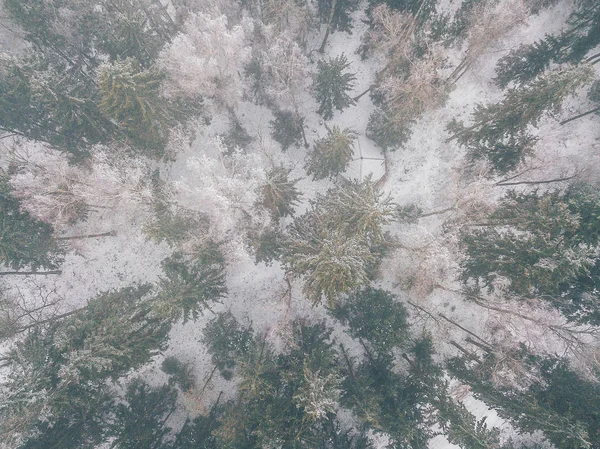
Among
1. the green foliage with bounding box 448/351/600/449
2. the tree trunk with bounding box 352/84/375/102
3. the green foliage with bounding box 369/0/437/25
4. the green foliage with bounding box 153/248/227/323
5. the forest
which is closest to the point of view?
the green foliage with bounding box 448/351/600/449

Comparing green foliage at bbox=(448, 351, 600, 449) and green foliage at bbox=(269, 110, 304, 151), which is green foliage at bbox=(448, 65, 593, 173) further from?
green foliage at bbox=(448, 351, 600, 449)

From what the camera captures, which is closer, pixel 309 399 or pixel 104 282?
pixel 309 399

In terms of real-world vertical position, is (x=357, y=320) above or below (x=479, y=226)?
below

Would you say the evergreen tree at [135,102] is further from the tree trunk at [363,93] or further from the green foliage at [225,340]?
the tree trunk at [363,93]

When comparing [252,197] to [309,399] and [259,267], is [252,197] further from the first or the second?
[309,399]

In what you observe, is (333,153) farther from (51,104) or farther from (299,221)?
(51,104)

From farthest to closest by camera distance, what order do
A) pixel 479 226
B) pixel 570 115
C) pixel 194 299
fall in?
1. pixel 570 115
2. pixel 479 226
3. pixel 194 299

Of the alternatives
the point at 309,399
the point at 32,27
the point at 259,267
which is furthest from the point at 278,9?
the point at 309,399

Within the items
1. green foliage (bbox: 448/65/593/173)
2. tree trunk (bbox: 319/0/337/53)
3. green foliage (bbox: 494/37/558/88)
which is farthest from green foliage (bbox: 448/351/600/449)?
tree trunk (bbox: 319/0/337/53)
